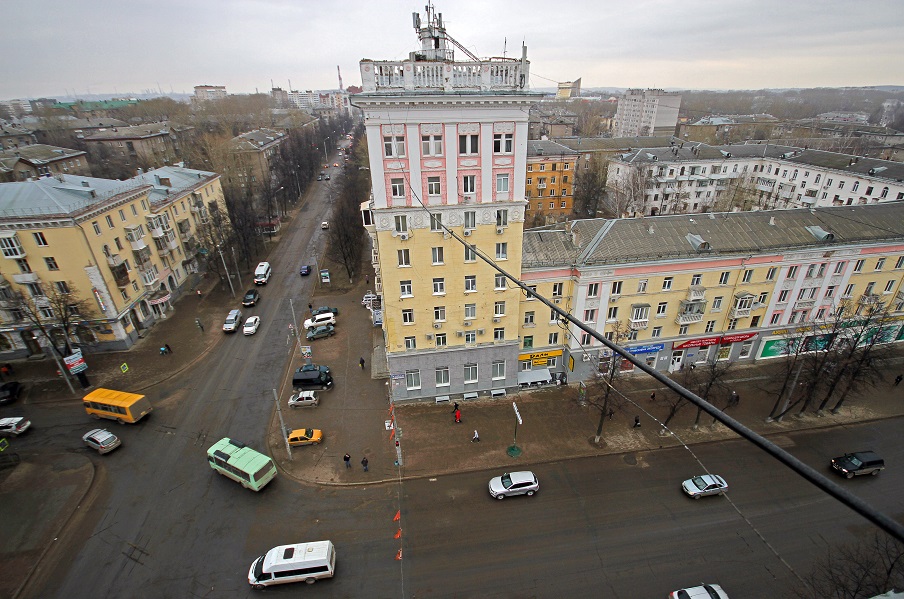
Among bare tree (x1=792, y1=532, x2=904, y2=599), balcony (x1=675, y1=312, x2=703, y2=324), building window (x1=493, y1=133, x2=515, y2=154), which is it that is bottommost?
Answer: bare tree (x1=792, y1=532, x2=904, y2=599)

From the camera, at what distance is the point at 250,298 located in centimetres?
4778

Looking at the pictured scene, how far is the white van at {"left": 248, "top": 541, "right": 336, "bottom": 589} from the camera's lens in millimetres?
19891

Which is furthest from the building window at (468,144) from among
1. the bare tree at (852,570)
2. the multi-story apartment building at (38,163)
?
the multi-story apartment building at (38,163)

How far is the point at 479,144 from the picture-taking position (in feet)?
84.0

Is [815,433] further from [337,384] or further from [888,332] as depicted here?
[337,384]

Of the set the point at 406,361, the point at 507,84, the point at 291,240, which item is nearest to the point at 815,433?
the point at 406,361

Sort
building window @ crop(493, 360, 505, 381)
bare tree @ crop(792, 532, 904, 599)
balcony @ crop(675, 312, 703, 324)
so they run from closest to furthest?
bare tree @ crop(792, 532, 904, 599), building window @ crop(493, 360, 505, 381), balcony @ crop(675, 312, 703, 324)

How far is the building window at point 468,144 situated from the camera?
2534 centimetres

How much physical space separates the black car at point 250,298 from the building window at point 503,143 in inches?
1375

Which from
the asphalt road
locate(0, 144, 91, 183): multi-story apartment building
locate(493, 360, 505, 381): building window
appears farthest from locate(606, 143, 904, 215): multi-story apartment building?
locate(0, 144, 91, 183): multi-story apartment building

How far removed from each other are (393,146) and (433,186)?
133 inches

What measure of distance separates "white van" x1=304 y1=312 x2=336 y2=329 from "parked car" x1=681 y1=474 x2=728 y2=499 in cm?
3364

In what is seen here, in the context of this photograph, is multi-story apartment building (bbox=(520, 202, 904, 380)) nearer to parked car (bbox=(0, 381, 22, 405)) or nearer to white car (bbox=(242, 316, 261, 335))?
white car (bbox=(242, 316, 261, 335))

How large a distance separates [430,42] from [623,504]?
2973 centimetres
